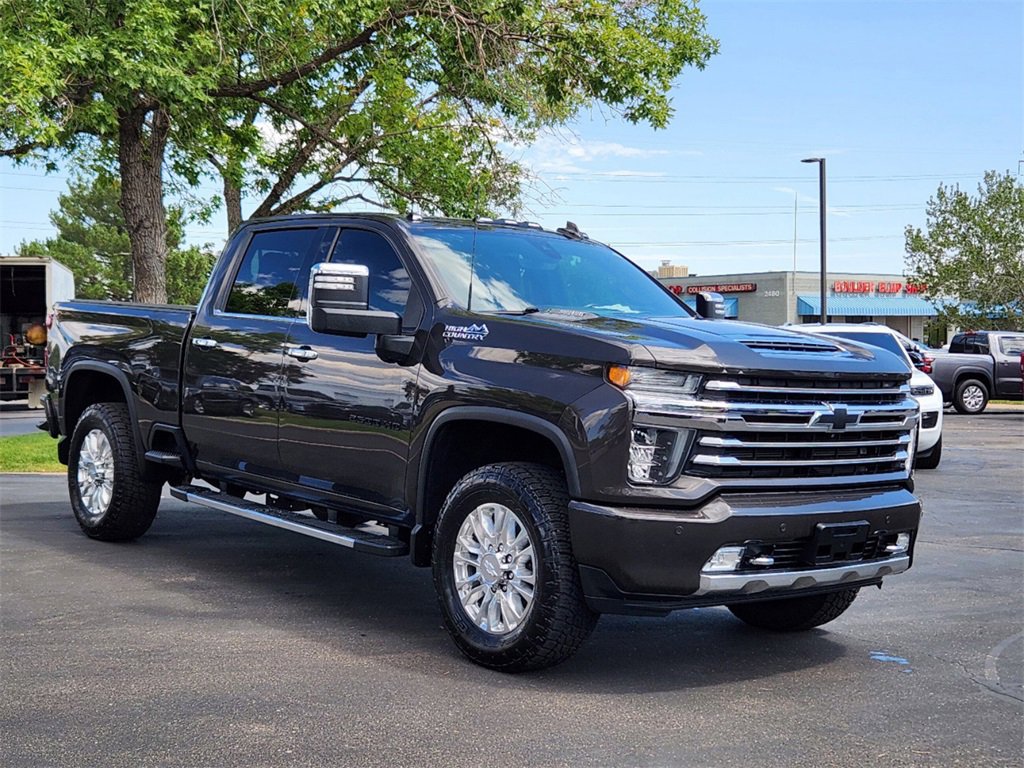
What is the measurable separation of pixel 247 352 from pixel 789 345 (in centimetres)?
320

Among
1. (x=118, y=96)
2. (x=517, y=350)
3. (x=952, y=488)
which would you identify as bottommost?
(x=952, y=488)

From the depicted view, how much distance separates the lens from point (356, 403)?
6.17 metres

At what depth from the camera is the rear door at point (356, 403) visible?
5.97 meters

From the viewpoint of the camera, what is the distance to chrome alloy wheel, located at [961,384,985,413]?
2681cm

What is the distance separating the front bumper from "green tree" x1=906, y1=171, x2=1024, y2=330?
41.3 meters

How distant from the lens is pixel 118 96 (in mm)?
14344

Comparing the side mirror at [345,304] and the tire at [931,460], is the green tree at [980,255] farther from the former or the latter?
the side mirror at [345,304]

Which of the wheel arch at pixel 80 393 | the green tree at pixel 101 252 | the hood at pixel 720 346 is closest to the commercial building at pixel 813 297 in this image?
the green tree at pixel 101 252

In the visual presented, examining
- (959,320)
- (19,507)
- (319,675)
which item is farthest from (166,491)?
(959,320)

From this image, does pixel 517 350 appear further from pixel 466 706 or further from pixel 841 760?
pixel 841 760

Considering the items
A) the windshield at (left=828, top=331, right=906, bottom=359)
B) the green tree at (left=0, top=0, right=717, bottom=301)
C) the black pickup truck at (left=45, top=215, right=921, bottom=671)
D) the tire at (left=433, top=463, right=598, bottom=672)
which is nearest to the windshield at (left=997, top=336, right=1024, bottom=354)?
the green tree at (left=0, top=0, right=717, bottom=301)

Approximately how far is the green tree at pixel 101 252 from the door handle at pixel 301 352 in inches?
2300

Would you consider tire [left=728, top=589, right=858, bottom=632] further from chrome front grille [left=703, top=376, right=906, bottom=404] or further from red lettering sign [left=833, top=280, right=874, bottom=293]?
red lettering sign [left=833, top=280, right=874, bottom=293]

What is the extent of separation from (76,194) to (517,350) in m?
76.5
